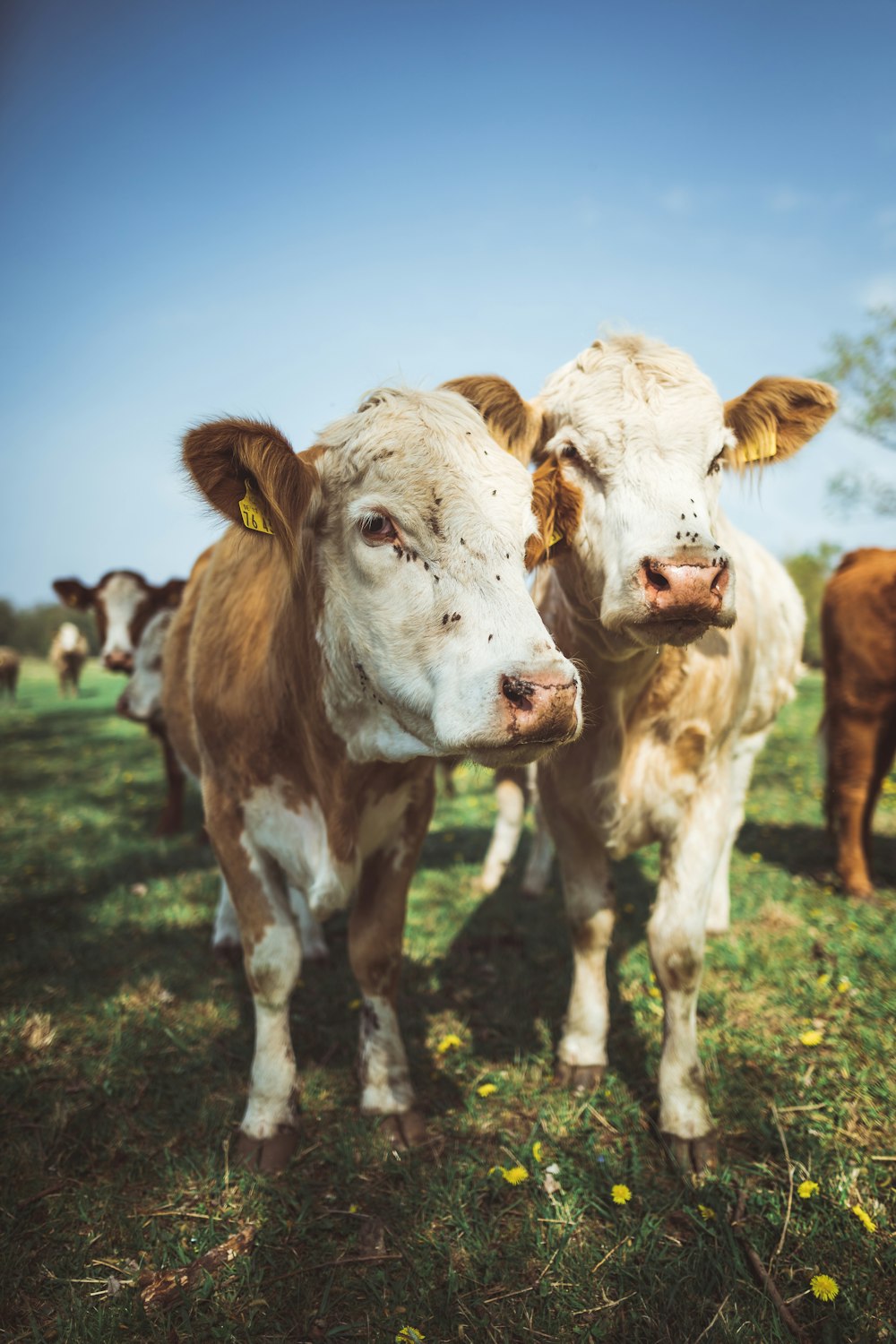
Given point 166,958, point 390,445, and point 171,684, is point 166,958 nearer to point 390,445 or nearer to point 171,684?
point 171,684

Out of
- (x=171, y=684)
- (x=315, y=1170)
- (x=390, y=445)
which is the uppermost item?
(x=390, y=445)

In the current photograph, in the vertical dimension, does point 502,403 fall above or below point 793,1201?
above

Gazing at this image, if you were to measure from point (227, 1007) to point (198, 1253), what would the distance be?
5.30 ft

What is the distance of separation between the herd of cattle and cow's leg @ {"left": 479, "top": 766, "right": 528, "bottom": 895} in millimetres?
2183

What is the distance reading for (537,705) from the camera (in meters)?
1.92

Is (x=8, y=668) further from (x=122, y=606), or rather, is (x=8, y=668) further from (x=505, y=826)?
(x=505, y=826)

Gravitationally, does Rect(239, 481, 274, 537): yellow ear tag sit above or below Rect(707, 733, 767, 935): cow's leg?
above

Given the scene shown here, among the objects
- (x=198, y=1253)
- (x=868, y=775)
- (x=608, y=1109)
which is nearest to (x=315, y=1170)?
(x=198, y=1253)

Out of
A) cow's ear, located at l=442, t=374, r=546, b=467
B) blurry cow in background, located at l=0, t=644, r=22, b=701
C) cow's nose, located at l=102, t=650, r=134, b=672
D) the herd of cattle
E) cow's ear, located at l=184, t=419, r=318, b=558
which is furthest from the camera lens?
blurry cow in background, located at l=0, t=644, r=22, b=701

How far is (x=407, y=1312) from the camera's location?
7.22 feet

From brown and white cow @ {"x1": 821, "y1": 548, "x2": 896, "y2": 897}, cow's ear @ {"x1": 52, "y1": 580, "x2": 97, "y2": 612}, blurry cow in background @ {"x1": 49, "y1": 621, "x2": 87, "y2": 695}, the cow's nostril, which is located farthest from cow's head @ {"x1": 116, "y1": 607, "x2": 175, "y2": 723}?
blurry cow in background @ {"x1": 49, "y1": 621, "x2": 87, "y2": 695}

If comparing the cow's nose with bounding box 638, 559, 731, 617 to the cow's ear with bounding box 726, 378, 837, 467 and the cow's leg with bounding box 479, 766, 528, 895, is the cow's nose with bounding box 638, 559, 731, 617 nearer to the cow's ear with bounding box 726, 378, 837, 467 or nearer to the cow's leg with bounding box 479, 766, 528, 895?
the cow's ear with bounding box 726, 378, 837, 467

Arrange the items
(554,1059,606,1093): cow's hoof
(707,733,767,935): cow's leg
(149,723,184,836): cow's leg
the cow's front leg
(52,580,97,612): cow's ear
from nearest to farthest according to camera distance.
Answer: (554,1059,606,1093): cow's hoof, the cow's front leg, (707,733,767,935): cow's leg, (149,723,184,836): cow's leg, (52,580,97,612): cow's ear

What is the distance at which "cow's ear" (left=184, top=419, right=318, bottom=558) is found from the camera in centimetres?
231
